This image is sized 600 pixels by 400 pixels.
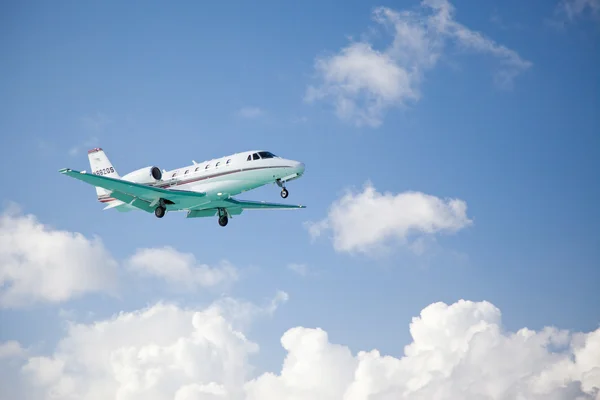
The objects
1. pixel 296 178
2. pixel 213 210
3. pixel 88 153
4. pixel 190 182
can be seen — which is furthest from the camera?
pixel 88 153

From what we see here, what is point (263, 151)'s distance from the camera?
46188 millimetres

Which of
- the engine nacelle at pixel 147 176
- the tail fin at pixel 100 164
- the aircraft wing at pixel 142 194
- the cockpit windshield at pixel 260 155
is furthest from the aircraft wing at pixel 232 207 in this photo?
the tail fin at pixel 100 164

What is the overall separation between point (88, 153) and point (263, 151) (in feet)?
62.7

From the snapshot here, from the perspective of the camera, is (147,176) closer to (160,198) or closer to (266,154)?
(160,198)

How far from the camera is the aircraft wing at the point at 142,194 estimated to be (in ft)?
153

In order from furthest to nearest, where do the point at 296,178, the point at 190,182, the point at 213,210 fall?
1. the point at 213,210
2. the point at 190,182
3. the point at 296,178

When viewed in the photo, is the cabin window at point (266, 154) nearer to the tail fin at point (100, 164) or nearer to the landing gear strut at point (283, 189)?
the landing gear strut at point (283, 189)

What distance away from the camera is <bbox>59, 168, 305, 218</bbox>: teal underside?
46688mm

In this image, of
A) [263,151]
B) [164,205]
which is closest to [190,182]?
[164,205]

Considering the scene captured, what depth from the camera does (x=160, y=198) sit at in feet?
161

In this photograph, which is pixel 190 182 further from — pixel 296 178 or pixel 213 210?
pixel 296 178

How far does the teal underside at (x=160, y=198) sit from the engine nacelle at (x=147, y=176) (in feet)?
4.72

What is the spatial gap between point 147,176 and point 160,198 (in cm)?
246

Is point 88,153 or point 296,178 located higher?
point 88,153
